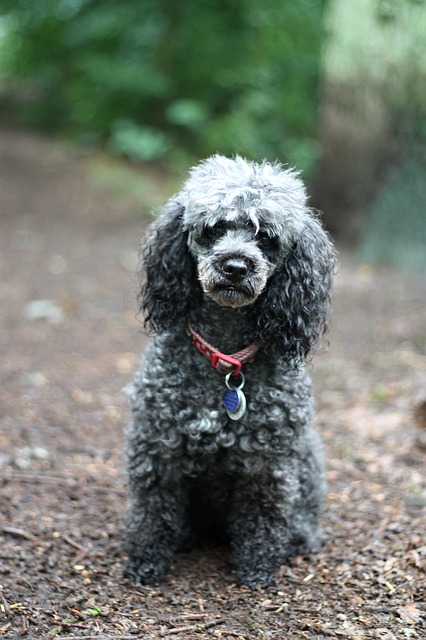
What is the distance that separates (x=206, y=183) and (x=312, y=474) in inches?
53.0

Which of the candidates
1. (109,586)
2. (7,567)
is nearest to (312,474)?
(109,586)

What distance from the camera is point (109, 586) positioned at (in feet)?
9.66

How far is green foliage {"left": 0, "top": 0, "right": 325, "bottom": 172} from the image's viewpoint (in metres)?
10.9

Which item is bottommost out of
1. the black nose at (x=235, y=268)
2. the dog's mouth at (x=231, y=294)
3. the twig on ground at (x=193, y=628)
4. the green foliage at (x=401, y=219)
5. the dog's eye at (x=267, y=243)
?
the twig on ground at (x=193, y=628)

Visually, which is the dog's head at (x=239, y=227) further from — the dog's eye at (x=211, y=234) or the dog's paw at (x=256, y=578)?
the dog's paw at (x=256, y=578)

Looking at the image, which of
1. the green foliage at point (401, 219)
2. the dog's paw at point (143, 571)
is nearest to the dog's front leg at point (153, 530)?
the dog's paw at point (143, 571)

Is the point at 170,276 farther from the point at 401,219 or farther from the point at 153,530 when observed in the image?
the point at 401,219

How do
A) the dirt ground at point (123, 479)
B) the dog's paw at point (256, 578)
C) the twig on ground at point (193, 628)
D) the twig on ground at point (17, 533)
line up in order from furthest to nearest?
the twig on ground at point (17, 533) → the dog's paw at point (256, 578) → the dirt ground at point (123, 479) → the twig on ground at point (193, 628)

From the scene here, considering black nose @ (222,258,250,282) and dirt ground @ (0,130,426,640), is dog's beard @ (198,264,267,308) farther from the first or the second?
dirt ground @ (0,130,426,640)

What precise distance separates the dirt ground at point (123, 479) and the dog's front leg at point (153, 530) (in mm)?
68

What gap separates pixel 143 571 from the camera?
3018 mm

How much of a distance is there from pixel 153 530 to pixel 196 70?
9292 millimetres

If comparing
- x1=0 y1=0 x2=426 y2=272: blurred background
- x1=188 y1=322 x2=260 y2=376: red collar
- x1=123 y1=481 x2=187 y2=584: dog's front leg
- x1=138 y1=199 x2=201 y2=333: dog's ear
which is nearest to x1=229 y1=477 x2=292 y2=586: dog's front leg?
x1=123 y1=481 x2=187 y2=584: dog's front leg

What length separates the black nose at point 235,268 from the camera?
2.66 metres
